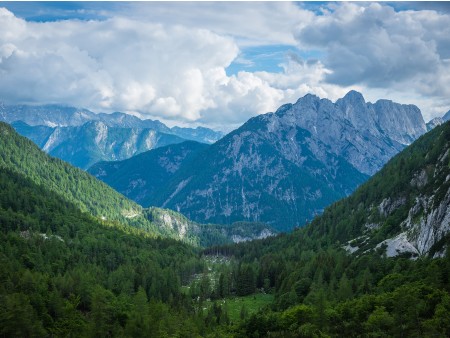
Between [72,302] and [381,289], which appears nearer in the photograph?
[381,289]

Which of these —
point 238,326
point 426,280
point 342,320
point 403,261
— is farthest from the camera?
point 403,261

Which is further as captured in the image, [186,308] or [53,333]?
[186,308]

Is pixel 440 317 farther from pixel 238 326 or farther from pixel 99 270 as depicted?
pixel 99 270

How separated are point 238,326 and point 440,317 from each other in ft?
181

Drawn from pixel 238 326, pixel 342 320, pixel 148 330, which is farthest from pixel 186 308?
pixel 342 320

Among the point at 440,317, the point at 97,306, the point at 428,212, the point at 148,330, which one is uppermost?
the point at 428,212

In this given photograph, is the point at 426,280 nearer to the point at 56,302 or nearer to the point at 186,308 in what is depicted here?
the point at 186,308

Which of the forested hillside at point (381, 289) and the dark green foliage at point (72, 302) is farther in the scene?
the dark green foliage at point (72, 302)

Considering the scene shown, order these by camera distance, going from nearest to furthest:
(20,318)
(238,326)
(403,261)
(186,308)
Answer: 1. (20,318)
2. (238,326)
3. (403,261)
4. (186,308)

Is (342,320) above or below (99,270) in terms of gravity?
below

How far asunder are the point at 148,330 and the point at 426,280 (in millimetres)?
71423

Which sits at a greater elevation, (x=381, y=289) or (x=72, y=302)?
(x=72, y=302)

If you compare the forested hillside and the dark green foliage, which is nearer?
the forested hillside

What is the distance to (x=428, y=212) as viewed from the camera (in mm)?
170250
